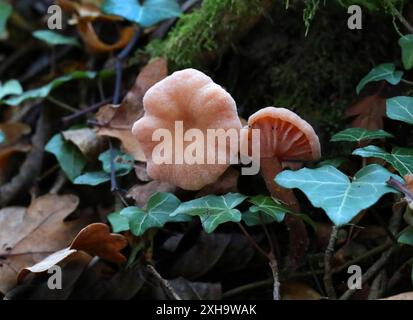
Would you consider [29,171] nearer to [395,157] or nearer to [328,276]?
[328,276]

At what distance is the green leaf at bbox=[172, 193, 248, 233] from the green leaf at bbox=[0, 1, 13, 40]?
1697 mm

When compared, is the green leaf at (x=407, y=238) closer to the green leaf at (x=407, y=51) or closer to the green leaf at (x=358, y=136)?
the green leaf at (x=358, y=136)

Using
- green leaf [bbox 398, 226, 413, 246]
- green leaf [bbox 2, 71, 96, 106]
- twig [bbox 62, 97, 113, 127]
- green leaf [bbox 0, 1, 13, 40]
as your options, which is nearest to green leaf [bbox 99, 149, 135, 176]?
twig [bbox 62, 97, 113, 127]

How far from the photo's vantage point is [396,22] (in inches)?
60.4

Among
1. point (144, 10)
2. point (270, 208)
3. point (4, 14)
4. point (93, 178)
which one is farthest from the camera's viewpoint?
point (4, 14)

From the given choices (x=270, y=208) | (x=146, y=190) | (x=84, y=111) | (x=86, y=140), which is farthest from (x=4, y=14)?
(x=270, y=208)

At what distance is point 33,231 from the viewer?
5.06 feet

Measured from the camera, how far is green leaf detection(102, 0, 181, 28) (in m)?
1.81

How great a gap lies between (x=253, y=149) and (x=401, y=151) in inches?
14.5

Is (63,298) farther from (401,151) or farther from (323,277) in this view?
(401,151)

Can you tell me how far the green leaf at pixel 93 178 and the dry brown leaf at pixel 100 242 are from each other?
22 centimetres

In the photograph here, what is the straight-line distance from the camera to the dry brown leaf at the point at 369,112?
58.0 inches

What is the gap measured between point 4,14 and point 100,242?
5.17ft

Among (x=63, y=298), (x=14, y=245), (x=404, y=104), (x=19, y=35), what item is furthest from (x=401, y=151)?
(x=19, y=35)
